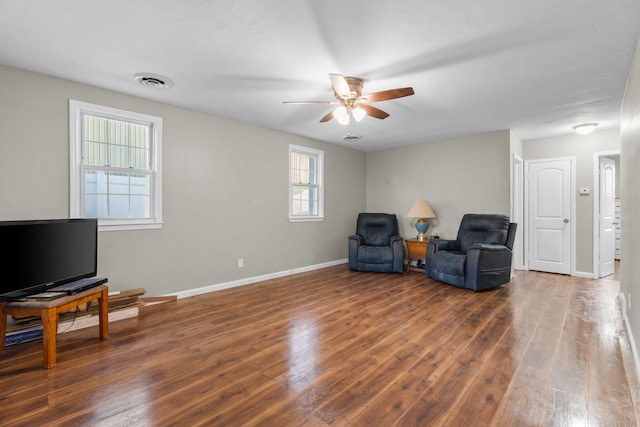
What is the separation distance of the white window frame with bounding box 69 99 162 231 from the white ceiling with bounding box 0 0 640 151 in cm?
29

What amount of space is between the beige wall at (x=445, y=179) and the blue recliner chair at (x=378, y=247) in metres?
0.63

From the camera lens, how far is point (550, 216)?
5.31 meters

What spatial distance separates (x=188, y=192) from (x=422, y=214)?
3.85 meters

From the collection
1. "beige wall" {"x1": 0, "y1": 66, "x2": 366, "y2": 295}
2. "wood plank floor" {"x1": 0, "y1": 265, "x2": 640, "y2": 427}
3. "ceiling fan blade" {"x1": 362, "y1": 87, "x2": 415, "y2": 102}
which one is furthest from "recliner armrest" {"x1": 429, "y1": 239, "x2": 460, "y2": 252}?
"ceiling fan blade" {"x1": 362, "y1": 87, "x2": 415, "y2": 102}

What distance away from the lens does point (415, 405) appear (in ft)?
5.70

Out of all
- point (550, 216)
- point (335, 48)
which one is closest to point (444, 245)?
point (550, 216)

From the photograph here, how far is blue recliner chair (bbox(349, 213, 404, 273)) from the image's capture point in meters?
5.25

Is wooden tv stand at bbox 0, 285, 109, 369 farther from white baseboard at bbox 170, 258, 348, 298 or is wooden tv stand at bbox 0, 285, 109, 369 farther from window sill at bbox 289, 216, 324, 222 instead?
window sill at bbox 289, 216, 324, 222

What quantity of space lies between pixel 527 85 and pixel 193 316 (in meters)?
4.25

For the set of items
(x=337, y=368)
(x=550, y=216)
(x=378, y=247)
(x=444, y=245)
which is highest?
(x=550, y=216)

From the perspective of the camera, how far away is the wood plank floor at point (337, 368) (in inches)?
65.7

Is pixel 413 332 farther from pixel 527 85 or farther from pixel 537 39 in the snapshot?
pixel 527 85

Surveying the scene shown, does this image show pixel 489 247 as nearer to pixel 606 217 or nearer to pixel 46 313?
pixel 606 217

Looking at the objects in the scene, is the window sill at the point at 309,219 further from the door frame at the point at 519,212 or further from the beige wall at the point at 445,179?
the door frame at the point at 519,212
